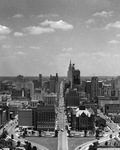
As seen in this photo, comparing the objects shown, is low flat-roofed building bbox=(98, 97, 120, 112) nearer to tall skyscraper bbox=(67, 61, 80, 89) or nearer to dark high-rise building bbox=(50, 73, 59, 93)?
tall skyscraper bbox=(67, 61, 80, 89)

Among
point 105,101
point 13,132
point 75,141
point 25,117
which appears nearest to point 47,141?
point 75,141

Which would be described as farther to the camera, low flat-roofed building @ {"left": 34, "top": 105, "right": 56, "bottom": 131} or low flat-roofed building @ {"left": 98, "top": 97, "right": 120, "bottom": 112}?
low flat-roofed building @ {"left": 98, "top": 97, "right": 120, "bottom": 112}

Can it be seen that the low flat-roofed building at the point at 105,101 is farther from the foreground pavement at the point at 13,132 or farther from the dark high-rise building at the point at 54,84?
the dark high-rise building at the point at 54,84

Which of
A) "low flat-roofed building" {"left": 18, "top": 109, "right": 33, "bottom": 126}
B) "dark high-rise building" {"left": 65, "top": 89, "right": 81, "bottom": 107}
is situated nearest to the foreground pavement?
"low flat-roofed building" {"left": 18, "top": 109, "right": 33, "bottom": 126}

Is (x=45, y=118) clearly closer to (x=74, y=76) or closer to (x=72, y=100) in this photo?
(x=72, y=100)

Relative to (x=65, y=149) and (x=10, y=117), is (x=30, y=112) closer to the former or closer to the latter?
(x=10, y=117)

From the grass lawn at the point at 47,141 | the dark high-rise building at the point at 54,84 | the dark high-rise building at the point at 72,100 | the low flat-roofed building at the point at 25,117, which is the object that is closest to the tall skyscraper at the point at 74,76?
the dark high-rise building at the point at 54,84

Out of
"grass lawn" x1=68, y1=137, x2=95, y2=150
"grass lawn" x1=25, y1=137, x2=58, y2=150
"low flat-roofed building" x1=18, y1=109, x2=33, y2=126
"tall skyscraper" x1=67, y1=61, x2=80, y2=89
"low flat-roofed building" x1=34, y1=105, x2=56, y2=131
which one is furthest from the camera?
"tall skyscraper" x1=67, y1=61, x2=80, y2=89

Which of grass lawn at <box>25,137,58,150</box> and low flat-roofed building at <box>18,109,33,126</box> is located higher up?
low flat-roofed building at <box>18,109,33,126</box>

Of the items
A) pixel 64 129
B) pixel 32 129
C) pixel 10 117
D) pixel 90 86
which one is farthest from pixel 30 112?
pixel 90 86
